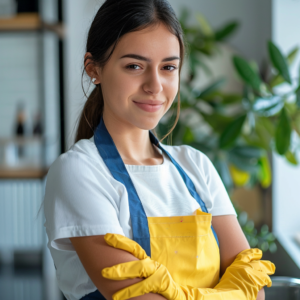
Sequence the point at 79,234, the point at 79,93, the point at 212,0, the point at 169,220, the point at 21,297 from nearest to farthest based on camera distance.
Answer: the point at 79,234 < the point at 169,220 < the point at 21,297 < the point at 79,93 < the point at 212,0

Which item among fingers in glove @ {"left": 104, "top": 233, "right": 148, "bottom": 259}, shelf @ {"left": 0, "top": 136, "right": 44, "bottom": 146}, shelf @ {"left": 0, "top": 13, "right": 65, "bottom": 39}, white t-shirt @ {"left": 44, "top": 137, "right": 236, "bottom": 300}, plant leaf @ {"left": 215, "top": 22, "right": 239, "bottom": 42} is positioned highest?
shelf @ {"left": 0, "top": 13, "right": 65, "bottom": 39}

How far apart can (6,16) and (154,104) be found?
90.9 inches

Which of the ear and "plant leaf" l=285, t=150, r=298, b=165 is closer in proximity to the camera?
the ear

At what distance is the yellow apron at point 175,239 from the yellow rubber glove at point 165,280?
41 mm

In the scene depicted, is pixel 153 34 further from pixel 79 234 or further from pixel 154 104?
pixel 79 234

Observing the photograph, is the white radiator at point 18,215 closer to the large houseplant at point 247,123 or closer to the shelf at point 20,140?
the shelf at point 20,140

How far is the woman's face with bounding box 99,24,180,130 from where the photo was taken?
97cm

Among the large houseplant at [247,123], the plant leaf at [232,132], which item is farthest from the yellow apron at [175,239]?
the plant leaf at [232,132]

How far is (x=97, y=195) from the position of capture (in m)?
0.91

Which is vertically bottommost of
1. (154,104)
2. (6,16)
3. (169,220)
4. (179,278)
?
(179,278)

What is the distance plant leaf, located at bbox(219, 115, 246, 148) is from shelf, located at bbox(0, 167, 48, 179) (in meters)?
1.38

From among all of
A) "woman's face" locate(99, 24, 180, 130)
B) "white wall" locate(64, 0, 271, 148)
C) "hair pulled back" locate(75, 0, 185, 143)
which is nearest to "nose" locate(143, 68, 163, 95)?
"woman's face" locate(99, 24, 180, 130)

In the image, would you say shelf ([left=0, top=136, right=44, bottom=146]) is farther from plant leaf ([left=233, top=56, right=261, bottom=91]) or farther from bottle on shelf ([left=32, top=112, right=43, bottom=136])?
plant leaf ([left=233, top=56, right=261, bottom=91])

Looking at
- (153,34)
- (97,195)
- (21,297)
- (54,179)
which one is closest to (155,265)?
(97,195)
